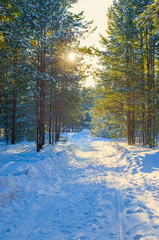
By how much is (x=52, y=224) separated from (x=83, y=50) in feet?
37.7

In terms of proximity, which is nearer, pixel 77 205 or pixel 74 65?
pixel 77 205

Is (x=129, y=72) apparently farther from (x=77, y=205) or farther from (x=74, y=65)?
(x=77, y=205)

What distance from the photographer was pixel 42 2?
10.4 metres

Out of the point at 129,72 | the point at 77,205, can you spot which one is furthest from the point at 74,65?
the point at 77,205

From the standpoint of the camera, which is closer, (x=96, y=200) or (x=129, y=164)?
(x=96, y=200)

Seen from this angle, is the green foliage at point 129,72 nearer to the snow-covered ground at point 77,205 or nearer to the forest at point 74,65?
the forest at point 74,65

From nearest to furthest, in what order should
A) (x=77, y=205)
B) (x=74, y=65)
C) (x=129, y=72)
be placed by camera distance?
(x=77, y=205)
(x=129, y=72)
(x=74, y=65)

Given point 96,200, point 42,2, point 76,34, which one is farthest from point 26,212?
point 76,34

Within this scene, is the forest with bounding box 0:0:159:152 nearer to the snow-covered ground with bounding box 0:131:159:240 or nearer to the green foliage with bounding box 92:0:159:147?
the green foliage with bounding box 92:0:159:147

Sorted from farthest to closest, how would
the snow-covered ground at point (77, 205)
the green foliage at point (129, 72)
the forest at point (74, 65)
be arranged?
the green foliage at point (129, 72) < the forest at point (74, 65) < the snow-covered ground at point (77, 205)

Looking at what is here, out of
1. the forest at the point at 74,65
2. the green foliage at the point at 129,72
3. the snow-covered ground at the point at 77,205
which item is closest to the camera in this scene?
the snow-covered ground at the point at 77,205

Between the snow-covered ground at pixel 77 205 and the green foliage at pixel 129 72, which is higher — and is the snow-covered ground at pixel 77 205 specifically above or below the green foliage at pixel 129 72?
below

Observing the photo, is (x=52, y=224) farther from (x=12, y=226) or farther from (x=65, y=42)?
(x=65, y=42)

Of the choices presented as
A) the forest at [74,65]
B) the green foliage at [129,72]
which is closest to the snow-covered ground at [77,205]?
the forest at [74,65]
